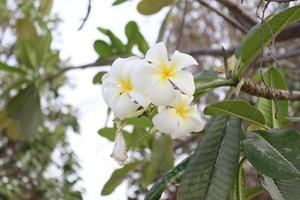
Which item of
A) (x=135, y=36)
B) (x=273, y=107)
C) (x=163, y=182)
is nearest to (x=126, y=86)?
(x=163, y=182)

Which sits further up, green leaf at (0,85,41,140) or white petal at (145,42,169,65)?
white petal at (145,42,169,65)

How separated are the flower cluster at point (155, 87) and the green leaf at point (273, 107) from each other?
7.2 inches

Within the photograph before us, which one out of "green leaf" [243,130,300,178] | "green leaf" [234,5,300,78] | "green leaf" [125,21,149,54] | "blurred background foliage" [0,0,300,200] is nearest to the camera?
"green leaf" [243,130,300,178]

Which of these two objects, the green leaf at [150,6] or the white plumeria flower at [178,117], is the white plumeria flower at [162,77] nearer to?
the white plumeria flower at [178,117]

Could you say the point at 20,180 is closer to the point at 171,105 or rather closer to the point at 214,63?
the point at 214,63

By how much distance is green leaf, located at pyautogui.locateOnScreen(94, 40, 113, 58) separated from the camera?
1394mm

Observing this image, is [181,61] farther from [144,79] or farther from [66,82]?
[66,82]

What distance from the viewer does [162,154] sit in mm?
1261

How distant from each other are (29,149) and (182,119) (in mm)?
2383

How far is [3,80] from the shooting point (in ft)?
9.38

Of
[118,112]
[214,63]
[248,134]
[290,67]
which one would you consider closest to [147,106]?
[118,112]

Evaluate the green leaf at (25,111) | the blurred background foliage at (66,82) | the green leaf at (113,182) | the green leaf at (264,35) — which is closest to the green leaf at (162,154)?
the blurred background foliage at (66,82)

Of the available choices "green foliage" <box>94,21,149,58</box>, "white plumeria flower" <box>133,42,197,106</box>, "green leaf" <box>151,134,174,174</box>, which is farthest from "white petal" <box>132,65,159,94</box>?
"green foliage" <box>94,21,149,58</box>

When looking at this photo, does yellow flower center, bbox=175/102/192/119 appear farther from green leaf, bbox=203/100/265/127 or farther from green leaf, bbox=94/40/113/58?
green leaf, bbox=94/40/113/58
